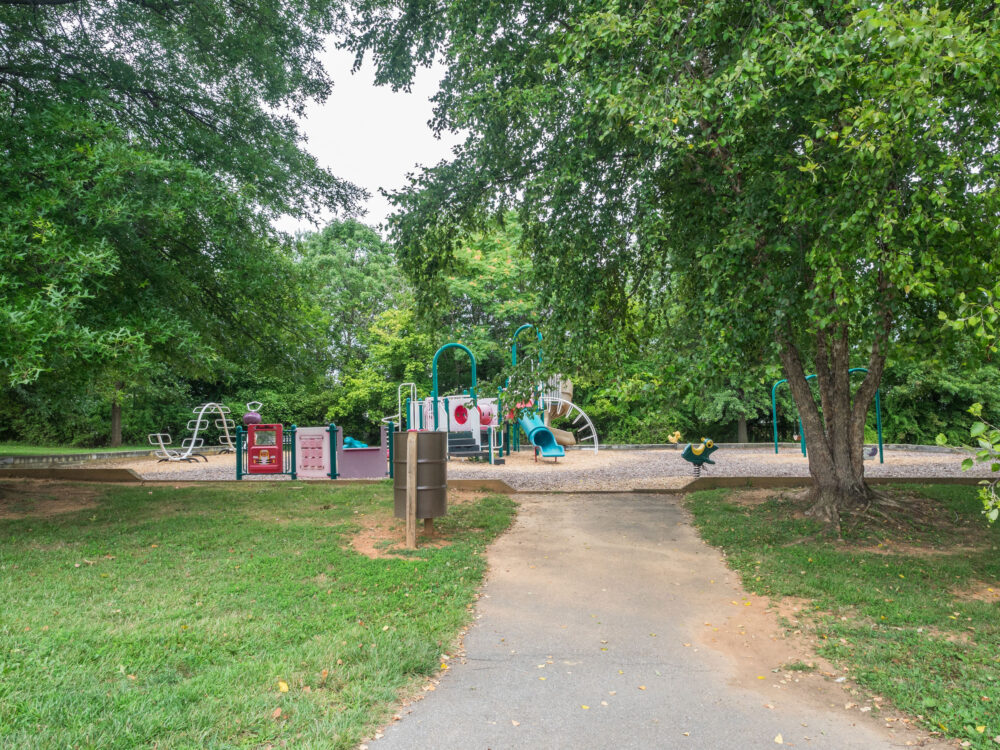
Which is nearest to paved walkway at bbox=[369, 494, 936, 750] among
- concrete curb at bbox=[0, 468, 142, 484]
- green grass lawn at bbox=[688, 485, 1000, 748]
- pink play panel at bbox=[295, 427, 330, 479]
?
green grass lawn at bbox=[688, 485, 1000, 748]

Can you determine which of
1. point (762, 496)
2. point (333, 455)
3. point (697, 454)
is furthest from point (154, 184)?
point (697, 454)

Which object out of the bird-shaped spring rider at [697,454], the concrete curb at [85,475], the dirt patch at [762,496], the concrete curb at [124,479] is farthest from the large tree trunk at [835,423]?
the concrete curb at [85,475]

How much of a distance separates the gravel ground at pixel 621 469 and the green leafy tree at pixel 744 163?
4.66m

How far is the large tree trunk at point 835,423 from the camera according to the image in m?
7.69

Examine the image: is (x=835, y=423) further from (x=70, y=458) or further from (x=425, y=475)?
(x=70, y=458)

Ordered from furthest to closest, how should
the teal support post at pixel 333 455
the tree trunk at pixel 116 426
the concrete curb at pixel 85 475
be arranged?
the tree trunk at pixel 116 426 → the teal support post at pixel 333 455 → the concrete curb at pixel 85 475

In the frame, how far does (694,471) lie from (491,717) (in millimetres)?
11480

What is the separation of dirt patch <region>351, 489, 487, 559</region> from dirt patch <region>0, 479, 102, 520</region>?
421 cm

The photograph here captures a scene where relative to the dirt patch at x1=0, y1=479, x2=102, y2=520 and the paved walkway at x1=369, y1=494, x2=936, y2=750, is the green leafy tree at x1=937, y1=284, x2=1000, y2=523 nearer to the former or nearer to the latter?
the paved walkway at x1=369, y1=494, x2=936, y2=750

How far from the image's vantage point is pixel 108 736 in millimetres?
2750

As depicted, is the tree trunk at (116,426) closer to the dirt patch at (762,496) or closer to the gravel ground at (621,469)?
the gravel ground at (621,469)

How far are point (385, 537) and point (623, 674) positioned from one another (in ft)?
13.1

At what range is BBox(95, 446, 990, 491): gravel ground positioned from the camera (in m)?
→ 12.3

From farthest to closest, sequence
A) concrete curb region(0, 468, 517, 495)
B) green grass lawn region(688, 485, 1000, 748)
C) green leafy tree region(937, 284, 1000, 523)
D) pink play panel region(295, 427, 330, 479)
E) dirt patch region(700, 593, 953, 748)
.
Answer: pink play panel region(295, 427, 330, 479), concrete curb region(0, 468, 517, 495), green grass lawn region(688, 485, 1000, 748), dirt patch region(700, 593, 953, 748), green leafy tree region(937, 284, 1000, 523)
